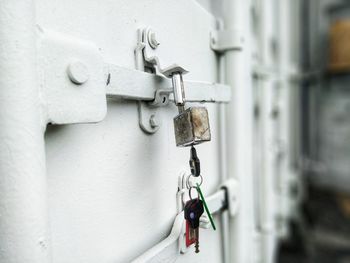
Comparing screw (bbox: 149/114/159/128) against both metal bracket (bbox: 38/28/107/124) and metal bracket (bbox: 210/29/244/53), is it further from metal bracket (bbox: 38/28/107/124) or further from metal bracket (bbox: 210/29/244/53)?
metal bracket (bbox: 210/29/244/53)

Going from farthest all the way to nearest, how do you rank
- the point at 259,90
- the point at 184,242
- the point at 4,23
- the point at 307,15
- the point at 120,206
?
the point at 307,15 < the point at 259,90 < the point at 184,242 < the point at 120,206 < the point at 4,23

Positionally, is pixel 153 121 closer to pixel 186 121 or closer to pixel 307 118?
pixel 186 121

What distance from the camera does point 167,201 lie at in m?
0.54

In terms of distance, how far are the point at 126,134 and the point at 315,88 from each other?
311 cm

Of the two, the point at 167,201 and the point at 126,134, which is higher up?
the point at 126,134

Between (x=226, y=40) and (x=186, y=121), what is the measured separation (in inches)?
14.7

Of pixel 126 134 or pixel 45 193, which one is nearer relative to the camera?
pixel 45 193

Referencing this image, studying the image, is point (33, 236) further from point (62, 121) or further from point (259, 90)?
point (259, 90)

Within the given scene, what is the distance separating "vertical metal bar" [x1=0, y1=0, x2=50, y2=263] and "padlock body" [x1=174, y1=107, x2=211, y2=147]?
218 millimetres

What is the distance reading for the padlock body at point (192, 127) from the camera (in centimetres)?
42

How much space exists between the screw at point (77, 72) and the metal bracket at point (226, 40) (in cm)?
47

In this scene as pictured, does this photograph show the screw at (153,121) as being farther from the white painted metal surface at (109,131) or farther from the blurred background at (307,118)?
the blurred background at (307,118)

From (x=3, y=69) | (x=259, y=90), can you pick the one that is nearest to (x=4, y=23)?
(x=3, y=69)

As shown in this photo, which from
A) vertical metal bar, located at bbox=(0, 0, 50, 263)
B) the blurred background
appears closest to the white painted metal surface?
vertical metal bar, located at bbox=(0, 0, 50, 263)
